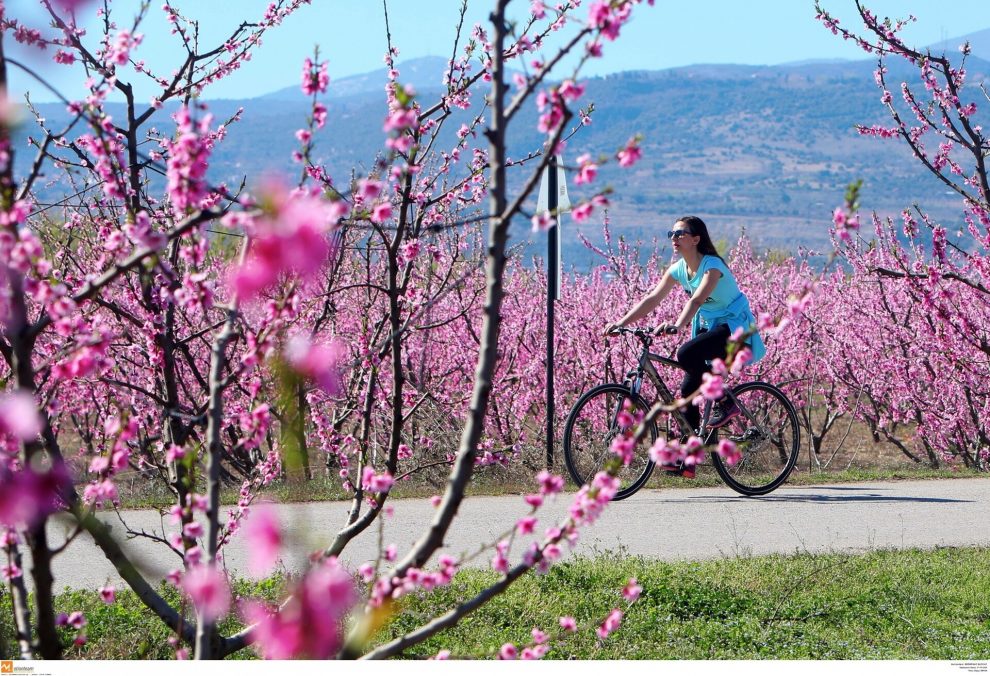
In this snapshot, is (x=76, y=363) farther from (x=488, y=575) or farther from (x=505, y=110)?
(x=488, y=575)

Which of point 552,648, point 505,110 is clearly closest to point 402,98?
point 505,110

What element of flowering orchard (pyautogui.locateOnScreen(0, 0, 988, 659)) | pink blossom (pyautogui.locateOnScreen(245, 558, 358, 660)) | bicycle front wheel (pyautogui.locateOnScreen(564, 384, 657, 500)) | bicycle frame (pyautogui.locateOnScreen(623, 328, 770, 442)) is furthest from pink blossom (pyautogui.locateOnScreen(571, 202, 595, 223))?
bicycle frame (pyautogui.locateOnScreen(623, 328, 770, 442))

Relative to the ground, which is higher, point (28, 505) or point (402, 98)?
point (402, 98)

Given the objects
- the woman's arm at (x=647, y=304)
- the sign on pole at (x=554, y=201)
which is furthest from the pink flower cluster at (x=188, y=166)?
the sign on pole at (x=554, y=201)

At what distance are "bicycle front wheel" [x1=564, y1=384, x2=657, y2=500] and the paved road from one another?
188 millimetres

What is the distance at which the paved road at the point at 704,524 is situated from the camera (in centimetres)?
598

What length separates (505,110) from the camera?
240 cm

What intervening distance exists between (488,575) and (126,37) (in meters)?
3.16

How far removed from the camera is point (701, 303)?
716 cm

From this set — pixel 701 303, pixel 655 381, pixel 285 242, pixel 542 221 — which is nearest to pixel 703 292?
pixel 701 303

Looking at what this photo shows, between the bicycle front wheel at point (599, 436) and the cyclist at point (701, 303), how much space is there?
0.48m

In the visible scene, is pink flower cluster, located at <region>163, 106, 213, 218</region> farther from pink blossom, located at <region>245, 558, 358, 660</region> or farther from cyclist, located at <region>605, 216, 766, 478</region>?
cyclist, located at <region>605, 216, 766, 478</region>

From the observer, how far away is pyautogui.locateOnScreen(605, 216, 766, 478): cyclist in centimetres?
715
